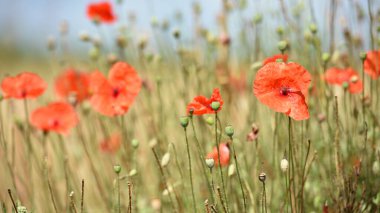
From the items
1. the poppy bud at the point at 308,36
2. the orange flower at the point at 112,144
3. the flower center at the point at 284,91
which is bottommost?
the orange flower at the point at 112,144

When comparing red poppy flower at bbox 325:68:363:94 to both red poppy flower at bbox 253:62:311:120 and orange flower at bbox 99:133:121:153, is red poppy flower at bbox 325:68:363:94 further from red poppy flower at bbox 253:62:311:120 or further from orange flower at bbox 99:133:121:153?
orange flower at bbox 99:133:121:153

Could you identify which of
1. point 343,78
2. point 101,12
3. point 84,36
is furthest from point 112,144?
point 343,78

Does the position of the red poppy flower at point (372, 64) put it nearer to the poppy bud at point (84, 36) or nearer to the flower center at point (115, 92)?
the flower center at point (115, 92)

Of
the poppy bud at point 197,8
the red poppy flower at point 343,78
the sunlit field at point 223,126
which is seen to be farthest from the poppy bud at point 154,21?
the red poppy flower at point 343,78

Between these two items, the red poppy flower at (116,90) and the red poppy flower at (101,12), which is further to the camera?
the red poppy flower at (101,12)

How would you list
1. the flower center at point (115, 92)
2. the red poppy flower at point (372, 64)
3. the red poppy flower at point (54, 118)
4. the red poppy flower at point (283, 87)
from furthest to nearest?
1. the red poppy flower at point (54, 118)
2. the flower center at point (115, 92)
3. the red poppy flower at point (372, 64)
4. the red poppy flower at point (283, 87)

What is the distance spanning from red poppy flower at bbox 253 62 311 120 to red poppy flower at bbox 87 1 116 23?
1363mm

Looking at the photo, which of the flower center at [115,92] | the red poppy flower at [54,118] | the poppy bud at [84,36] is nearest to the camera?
the flower center at [115,92]

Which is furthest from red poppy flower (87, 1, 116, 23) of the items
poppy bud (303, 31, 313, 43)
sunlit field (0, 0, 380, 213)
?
poppy bud (303, 31, 313, 43)

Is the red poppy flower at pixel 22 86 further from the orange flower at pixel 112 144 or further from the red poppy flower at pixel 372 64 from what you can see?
the red poppy flower at pixel 372 64

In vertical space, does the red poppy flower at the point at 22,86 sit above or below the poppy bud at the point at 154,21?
below

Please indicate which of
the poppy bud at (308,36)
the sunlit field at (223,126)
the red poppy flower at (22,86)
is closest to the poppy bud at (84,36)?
the sunlit field at (223,126)

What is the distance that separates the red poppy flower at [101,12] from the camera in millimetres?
2445

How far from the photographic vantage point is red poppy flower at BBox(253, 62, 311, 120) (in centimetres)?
128
